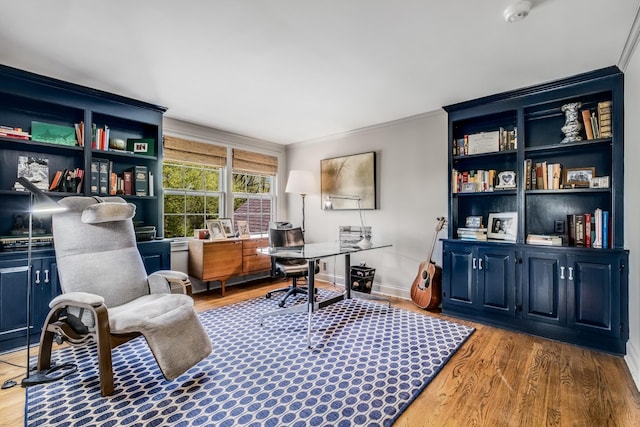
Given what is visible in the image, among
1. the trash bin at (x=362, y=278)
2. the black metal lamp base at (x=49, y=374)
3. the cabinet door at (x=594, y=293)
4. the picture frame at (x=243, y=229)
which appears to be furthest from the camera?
the picture frame at (x=243, y=229)

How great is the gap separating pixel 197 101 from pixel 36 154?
1.57 metres

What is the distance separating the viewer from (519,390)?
75.3 inches

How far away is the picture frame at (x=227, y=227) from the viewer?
4316 mm

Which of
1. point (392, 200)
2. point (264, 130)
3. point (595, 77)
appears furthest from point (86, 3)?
point (595, 77)

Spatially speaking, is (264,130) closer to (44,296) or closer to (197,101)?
(197,101)

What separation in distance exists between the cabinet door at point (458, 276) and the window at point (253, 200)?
297 centimetres

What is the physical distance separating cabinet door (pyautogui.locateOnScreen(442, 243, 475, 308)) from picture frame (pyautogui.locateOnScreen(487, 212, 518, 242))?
298mm

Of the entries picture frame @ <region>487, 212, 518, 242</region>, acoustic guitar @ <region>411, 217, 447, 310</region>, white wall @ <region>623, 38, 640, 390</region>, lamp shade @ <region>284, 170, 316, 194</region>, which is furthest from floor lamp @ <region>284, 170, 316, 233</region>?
white wall @ <region>623, 38, 640, 390</region>

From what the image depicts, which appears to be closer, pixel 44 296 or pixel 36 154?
pixel 44 296

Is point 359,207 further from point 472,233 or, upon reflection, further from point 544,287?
point 544,287

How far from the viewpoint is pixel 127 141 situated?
3436mm

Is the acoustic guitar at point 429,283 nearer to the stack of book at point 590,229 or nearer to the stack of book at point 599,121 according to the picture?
the stack of book at point 590,229

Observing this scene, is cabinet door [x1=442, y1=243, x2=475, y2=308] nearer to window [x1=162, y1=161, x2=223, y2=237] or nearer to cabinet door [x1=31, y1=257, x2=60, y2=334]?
window [x1=162, y1=161, x2=223, y2=237]

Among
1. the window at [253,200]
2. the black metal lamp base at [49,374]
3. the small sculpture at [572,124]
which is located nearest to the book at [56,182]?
the black metal lamp base at [49,374]
